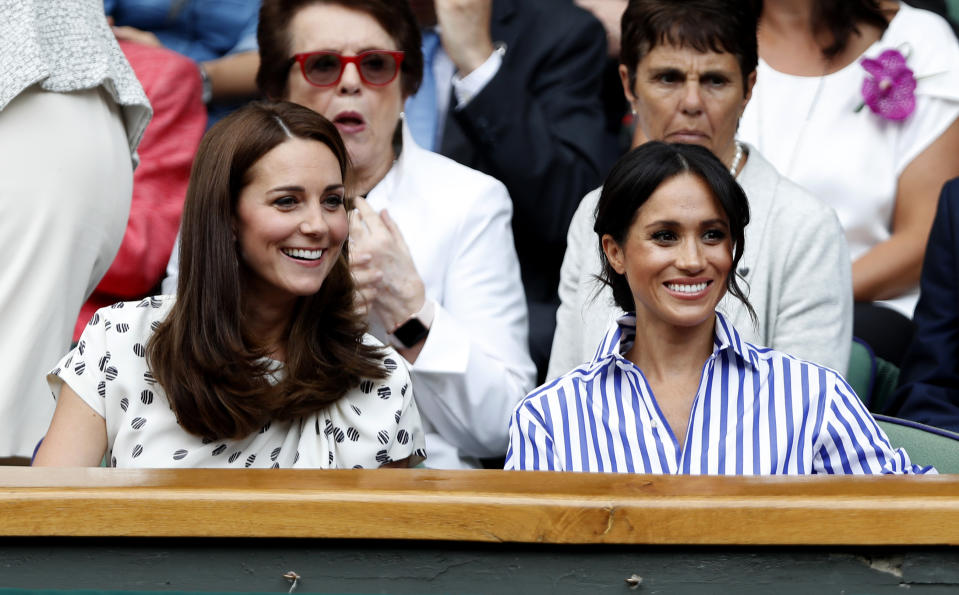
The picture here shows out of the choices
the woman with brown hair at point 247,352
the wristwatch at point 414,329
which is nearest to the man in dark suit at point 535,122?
the wristwatch at point 414,329

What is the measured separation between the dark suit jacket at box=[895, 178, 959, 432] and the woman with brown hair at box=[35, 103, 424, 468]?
0.95 m

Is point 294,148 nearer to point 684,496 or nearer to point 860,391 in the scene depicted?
point 684,496

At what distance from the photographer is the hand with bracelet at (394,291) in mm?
2301


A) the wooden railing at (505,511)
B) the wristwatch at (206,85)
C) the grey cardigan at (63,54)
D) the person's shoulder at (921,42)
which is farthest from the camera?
the wristwatch at (206,85)

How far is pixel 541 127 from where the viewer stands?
290 centimetres

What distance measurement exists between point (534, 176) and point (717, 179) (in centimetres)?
97

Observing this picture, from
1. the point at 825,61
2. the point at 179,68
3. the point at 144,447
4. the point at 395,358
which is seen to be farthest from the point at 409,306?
the point at 825,61

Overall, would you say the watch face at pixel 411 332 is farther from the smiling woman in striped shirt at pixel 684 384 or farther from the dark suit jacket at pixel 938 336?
the dark suit jacket at pixel 938 336

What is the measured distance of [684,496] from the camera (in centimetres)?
125

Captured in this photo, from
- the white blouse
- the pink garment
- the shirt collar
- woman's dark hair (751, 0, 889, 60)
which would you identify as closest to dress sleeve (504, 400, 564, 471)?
the shirt collar

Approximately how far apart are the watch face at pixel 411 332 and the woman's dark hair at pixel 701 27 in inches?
29.0

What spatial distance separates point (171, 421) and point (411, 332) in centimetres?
54

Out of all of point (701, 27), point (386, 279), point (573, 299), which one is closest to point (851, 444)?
point (573, 299)

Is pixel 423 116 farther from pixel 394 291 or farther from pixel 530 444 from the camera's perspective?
pixel 530 444
